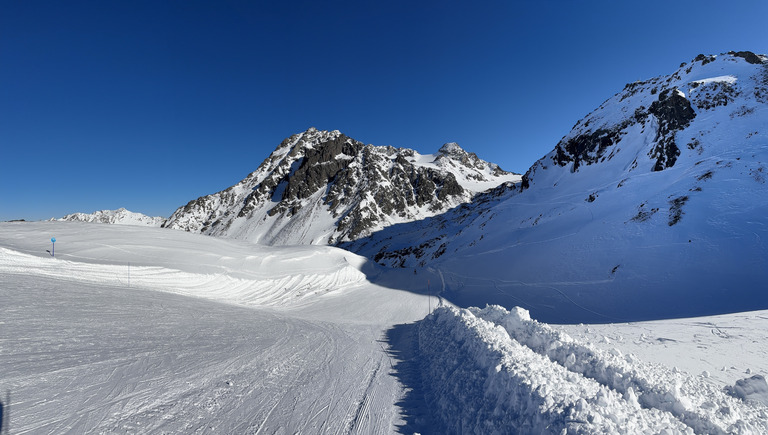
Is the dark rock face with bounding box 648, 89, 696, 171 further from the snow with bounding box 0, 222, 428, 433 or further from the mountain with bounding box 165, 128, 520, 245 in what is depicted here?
the mountain with bounding box 165, 128, 520, 245

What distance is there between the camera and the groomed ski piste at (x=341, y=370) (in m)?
4.83

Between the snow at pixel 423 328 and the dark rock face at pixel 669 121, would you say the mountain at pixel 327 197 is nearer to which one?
the dark rock face at pixel 669 121

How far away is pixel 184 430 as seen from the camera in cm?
489

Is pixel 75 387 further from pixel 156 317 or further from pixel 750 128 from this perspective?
pixel 750 128

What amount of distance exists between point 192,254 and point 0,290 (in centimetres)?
1152

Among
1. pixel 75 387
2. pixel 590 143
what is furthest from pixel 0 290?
pixel 590 143

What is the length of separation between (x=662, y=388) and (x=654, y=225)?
83.0ft

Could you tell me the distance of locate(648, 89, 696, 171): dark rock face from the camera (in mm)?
37031

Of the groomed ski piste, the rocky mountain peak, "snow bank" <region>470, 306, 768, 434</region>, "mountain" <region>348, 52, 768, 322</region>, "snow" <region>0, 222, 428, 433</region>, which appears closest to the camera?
"snow bank" <region>470, 306, 768, 434</region>

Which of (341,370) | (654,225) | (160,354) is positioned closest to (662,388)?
(341,370)

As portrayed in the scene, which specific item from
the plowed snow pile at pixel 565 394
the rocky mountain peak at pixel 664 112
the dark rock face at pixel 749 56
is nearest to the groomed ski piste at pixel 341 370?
the plowed snow pile at pixel 565 394

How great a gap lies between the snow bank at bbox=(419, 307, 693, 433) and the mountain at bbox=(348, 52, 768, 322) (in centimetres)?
1370

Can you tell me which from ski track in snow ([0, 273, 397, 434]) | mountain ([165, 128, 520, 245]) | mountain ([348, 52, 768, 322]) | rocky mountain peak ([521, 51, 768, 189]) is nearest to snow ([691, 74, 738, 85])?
rocky mountain peak ([521, 51, 768, 189])

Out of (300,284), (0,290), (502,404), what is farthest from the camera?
(300,284)
